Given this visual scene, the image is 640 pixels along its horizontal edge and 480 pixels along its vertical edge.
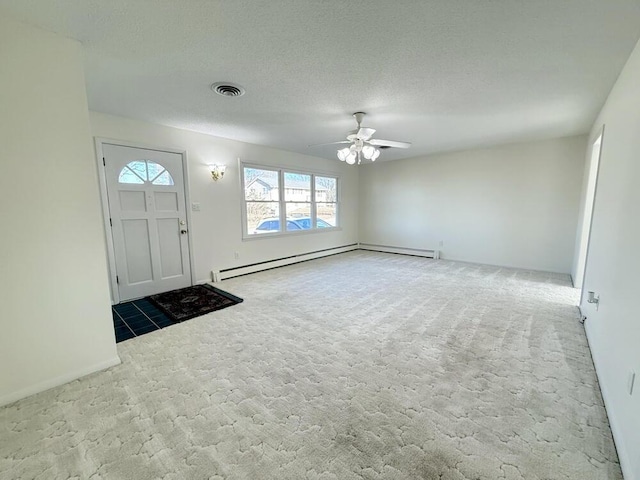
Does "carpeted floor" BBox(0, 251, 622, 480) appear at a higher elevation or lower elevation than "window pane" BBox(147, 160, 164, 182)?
lower

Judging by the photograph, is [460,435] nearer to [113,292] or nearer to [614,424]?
[614,424]

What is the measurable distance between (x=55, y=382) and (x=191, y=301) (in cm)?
168

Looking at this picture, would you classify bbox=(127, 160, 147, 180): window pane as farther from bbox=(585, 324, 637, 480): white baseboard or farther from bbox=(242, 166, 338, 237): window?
bbox=(585, 324, 637, 480): white baseboard

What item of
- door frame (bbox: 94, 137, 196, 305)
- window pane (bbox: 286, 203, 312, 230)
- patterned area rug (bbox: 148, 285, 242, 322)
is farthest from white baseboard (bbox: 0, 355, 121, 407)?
window pane (bbox: 286, 203, 312, 230)

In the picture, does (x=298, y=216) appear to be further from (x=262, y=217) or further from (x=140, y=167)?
(x=140, y=167)

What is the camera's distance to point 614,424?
1.52 meters

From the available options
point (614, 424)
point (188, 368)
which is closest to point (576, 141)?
point (614, 424)

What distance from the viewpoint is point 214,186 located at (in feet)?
14.8

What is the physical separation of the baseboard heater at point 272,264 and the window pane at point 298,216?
0.65 metres

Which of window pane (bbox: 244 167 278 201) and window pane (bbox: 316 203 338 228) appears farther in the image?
window pane (bbox: 316 203 338 228)

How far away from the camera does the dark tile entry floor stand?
9.18ft

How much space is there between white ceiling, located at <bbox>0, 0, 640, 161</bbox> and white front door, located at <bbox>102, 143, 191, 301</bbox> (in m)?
0.65

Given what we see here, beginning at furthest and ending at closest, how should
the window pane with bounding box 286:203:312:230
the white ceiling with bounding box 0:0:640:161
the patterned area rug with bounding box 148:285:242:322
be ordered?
the window pane with bounding box 286:203:312:230 < the patterned area rug with bounding box 148:285:242:322 < the white ceiling with bounding box 0:0:640:161

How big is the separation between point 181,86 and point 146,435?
9.32ft
